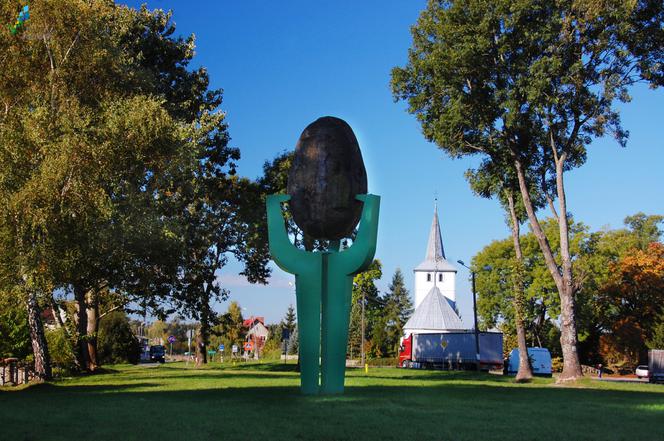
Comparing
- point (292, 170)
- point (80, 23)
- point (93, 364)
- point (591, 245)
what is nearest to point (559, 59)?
point (292, 170)

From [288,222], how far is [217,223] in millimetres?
4625

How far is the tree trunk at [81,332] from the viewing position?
110 ft

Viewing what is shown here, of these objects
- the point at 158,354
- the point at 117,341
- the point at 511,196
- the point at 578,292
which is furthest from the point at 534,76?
→ the point at 158,354

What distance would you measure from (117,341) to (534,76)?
45328 millimetres

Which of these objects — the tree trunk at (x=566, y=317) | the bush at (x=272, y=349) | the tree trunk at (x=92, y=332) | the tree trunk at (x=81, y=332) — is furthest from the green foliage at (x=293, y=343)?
the tree trunk at (x=566, y=317)

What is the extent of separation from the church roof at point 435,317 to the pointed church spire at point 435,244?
20.7 metres

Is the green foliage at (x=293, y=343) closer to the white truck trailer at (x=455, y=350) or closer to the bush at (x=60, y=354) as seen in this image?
the white truck trailer at (x=455, y=350)

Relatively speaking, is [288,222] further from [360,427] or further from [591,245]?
[591,245]

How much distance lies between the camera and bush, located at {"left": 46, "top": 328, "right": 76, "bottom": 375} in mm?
33862

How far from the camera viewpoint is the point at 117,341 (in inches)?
2443

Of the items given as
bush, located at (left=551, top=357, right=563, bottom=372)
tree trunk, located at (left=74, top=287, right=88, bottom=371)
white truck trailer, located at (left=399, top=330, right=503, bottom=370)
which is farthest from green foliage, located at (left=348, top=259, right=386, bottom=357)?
tree trunk, located at (left=74, top=287, right=88, bottom=371)

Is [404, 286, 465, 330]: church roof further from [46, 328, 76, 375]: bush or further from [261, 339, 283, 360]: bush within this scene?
[46, 328, 76, 375]: bush

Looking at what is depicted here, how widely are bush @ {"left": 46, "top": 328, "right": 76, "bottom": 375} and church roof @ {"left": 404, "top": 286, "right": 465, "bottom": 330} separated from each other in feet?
171

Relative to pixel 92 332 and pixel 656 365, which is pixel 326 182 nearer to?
pixel 92 332
